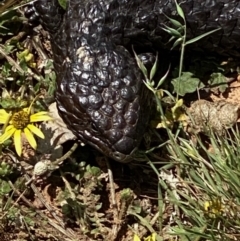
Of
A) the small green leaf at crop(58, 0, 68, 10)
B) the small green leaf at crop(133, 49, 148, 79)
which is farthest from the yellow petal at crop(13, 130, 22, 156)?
the small green leaf at crop(58, 0, 68, 10)

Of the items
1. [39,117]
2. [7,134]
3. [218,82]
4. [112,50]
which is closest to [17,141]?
[7,134]

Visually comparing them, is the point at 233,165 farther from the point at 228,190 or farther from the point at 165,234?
the point at 165,234

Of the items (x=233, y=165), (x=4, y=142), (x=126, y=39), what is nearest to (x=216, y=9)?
(x=126, y=39)

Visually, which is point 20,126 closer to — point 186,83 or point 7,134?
point 7,134

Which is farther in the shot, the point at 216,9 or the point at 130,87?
the point at 216,9

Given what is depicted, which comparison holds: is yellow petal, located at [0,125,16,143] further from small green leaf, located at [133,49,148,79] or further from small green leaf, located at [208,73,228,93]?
small green leaf, located at [208,73,228,93]

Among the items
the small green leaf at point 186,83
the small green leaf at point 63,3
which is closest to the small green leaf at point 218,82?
the small green leaf at point 186,83

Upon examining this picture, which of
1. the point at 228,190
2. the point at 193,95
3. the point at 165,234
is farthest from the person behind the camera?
the point at 193,95
